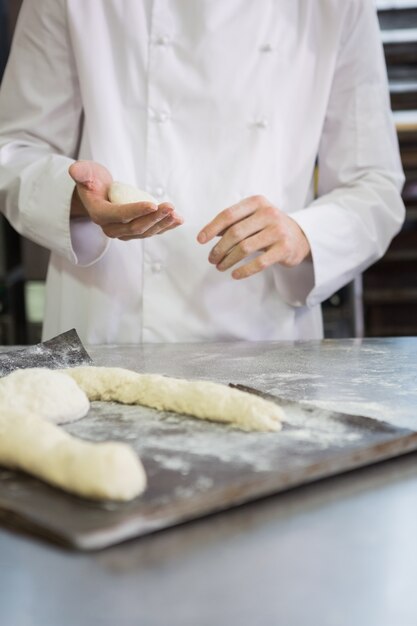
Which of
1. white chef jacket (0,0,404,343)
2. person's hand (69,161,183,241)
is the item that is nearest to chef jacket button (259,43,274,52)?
white chef jacket (0,0,404,343)

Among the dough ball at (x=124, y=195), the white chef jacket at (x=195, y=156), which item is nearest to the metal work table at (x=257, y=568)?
the dough ball at (x=124, y=195)

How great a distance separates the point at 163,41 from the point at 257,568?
A: 1.39 metres

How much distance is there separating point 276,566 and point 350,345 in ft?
3.45

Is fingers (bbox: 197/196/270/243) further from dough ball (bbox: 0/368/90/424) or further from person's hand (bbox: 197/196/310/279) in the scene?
dough ball (bbox: 0/368/90/424)

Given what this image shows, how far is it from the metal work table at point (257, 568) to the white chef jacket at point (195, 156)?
97 cm

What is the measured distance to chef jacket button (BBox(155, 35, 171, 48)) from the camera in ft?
5.67

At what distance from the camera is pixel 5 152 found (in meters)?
1.81

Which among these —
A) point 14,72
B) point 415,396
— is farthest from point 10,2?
point 415,396

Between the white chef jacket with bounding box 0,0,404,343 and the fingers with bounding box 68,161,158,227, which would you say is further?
the white chef jacket with bounding box 0,0,404,343

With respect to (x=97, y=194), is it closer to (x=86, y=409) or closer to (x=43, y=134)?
(x=43, y=134)

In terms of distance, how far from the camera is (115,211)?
141cm

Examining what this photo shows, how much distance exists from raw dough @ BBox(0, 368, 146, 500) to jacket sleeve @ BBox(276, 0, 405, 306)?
0.86 m

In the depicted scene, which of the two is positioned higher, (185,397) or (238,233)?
(238,233)

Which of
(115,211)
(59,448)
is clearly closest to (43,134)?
(115,211)
